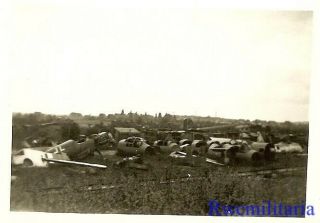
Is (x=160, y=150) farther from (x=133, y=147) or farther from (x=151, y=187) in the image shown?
(x=151, y=187)

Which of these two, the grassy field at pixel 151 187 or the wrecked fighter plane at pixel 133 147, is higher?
the wrecked fighter plane at pixel 133 147

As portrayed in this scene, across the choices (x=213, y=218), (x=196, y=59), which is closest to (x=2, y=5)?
(x=196, y=59)

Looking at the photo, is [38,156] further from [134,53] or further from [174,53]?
[174,53]

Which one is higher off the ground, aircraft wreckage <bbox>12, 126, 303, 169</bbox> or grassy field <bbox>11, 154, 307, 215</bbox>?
aircraft wreckage <bbox>12, 126, 303, 169</bbox>

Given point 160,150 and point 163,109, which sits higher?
point 163,109

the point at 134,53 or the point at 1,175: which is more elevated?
the point at 134,53

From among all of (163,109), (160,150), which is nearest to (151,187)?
(160,150)
